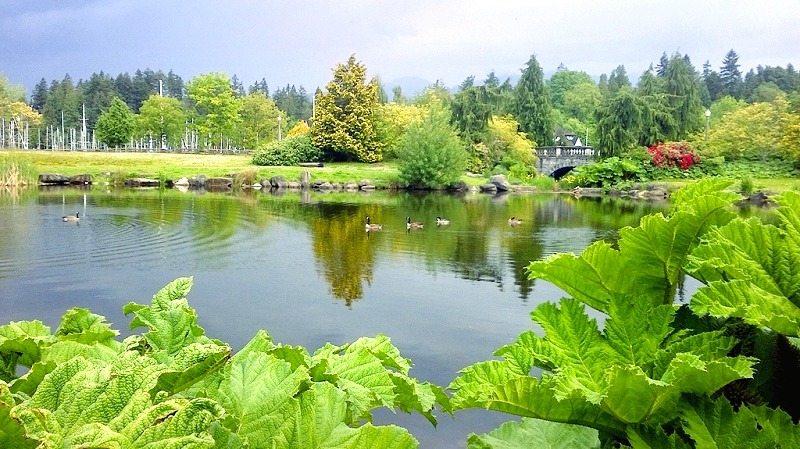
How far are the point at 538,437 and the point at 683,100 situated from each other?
61.9 meters

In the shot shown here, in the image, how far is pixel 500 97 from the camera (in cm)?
5800

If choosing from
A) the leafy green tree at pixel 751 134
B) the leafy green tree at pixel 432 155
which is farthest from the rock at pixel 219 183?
the leafy green tree at pixel 751 134

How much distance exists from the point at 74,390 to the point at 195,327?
0.62 metres

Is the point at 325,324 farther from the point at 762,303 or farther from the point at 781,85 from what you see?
the point at 781,85

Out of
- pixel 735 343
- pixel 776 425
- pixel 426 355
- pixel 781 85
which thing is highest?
pixel 781 85

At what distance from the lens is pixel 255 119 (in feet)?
261

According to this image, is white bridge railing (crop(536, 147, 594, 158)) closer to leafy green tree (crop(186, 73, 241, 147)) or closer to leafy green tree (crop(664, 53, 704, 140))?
leafy green tree (crop(664, 53, 704, 140))

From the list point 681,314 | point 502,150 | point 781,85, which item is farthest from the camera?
point 781,85

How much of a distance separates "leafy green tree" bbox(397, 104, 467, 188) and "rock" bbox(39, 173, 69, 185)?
936 inches

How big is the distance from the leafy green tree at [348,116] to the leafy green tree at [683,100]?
1034 inches

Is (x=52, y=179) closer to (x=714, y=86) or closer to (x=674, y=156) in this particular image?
(x=674, y=156)

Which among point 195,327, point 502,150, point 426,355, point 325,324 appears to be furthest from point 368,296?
point 502,150

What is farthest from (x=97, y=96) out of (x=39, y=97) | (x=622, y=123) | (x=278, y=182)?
(x=622, y=123)

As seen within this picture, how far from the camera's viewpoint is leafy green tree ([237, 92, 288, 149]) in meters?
79.2
